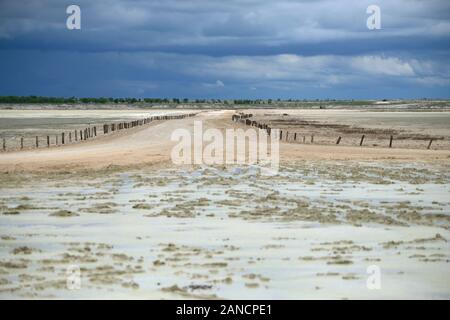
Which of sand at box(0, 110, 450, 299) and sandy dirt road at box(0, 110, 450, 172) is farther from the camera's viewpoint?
sandy dirt road at box(0, 110, 450, 172)

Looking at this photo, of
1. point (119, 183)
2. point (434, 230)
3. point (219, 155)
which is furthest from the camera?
point (219, 155)

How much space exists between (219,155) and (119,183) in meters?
9.93

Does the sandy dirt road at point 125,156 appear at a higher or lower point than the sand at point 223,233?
lower

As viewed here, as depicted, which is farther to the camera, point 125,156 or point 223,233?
point 125,156

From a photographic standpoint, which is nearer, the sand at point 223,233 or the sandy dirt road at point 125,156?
the sand at point 223,233

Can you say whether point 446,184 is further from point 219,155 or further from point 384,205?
point 219,155

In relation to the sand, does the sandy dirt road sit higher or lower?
lower

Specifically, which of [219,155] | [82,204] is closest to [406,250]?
[82,204]

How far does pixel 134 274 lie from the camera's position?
10227mm

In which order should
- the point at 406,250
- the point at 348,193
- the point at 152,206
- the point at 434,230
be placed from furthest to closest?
the point at 348,193 < the point at 152,206 < the point at 434,230 < the point at 406,250
